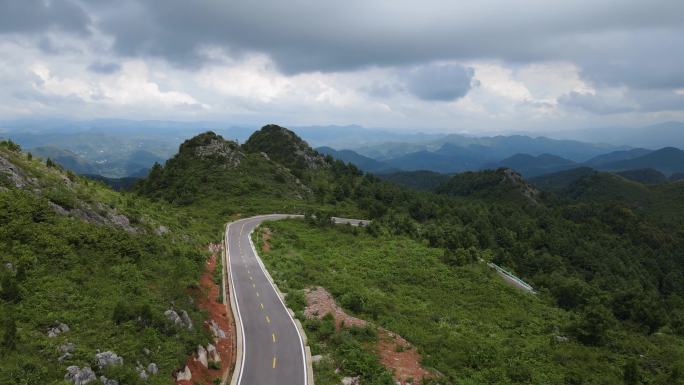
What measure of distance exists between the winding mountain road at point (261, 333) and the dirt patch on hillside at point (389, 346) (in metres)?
2.78

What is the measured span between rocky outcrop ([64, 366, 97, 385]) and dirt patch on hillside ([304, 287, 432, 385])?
15957mm

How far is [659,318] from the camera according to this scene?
49.8m

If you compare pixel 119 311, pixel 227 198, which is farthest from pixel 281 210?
pixel 119 311

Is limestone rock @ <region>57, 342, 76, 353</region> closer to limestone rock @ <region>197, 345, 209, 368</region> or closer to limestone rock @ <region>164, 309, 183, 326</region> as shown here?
limestone rock @ <region>164, 309, 183, 326</region>

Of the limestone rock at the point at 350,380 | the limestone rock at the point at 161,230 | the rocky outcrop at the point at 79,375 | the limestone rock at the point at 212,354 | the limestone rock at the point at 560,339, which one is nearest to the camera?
the rocky outcrop at the point at 79,375

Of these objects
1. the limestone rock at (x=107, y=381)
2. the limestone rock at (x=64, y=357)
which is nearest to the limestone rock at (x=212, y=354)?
the limestone rock at (x=107, y=381)

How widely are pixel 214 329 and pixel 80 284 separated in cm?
940

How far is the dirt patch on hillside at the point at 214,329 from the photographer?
23.8 m

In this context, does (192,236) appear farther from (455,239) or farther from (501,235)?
(501,235)

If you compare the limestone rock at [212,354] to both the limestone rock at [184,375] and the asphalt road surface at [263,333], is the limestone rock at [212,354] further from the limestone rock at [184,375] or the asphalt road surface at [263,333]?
the limestone rock at [184,375]

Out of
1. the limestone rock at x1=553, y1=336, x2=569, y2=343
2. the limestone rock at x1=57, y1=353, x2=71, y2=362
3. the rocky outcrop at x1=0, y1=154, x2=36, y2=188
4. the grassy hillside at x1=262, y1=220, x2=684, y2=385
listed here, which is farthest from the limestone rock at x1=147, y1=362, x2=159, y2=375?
the limestone rock at x1=553, y1=336, x2=569, y2=343

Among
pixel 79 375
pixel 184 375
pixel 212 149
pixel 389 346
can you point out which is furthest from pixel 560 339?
pixel 212 149

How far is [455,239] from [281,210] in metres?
37.9

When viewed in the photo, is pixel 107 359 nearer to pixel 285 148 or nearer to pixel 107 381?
pixel 107 381
